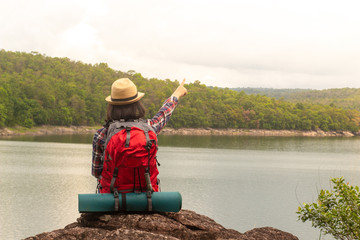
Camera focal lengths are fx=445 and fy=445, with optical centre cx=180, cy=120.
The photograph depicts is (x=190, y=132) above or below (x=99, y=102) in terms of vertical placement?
below

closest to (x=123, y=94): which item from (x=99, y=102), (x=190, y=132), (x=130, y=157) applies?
(x=130, y=157)

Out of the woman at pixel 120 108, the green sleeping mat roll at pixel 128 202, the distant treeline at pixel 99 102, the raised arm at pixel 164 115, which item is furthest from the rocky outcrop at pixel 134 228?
the distant treeline at pixel 99 102

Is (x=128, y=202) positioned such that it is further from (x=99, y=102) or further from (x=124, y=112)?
(x=99, y=102)

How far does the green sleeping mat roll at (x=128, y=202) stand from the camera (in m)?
2.96

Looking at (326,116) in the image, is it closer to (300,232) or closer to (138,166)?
(300,232)

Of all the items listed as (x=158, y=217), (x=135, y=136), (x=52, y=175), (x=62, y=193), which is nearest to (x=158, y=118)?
(x=135, y=136)

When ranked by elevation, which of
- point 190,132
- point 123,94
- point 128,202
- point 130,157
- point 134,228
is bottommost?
point 190,132

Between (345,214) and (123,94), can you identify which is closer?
(123,94)

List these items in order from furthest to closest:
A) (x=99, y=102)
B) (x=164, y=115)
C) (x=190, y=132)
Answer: (x=190, y=132) < (x=99, y=102) < (x=164, y=115)

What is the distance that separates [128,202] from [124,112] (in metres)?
0.61

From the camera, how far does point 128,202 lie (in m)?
2.98

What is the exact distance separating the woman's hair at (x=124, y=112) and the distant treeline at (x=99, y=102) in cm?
6130

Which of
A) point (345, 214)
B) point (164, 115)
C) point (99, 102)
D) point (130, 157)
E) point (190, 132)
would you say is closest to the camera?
point (130, 157)

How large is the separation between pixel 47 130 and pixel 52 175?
1761 inches
